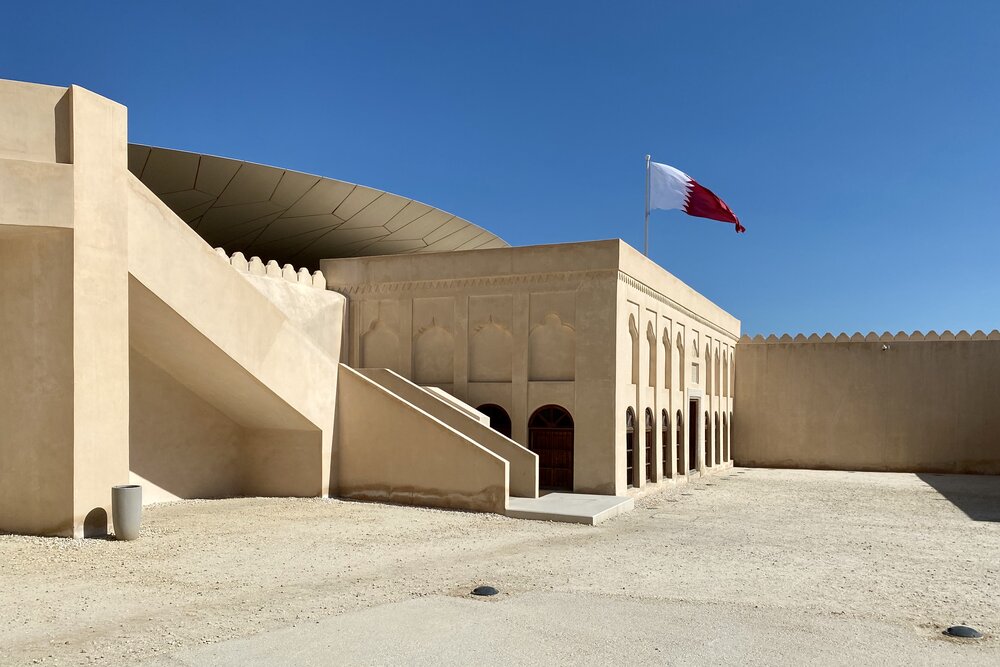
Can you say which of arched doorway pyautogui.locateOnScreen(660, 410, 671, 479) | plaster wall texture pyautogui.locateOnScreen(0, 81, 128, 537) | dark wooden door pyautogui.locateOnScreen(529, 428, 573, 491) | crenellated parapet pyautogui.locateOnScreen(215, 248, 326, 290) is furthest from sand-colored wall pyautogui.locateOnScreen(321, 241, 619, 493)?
plaster wall texture pyautogui.locateOnScreen(0, 81, 128, 537)

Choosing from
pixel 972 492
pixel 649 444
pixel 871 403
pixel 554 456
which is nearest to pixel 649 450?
pixel 649 444

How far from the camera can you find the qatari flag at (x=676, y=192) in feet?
76.2

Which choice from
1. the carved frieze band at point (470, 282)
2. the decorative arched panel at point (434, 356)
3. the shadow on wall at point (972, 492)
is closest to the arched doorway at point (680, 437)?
the shadow on wall at point (972, 492)

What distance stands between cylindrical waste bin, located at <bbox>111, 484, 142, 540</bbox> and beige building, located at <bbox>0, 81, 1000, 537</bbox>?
30 centimetres

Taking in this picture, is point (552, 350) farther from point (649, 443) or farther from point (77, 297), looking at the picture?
point (77, 297)

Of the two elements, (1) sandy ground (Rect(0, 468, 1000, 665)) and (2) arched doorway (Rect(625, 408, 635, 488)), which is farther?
(2) arched doorway (Rect(625, 408, 635, 488))

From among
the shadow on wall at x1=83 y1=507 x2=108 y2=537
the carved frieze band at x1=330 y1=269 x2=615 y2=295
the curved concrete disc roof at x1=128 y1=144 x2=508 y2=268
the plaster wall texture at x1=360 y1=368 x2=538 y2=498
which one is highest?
the curved concrete disc roof at x1=128 y1=144 x2=508 y2=268

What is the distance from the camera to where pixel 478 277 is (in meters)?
18.1

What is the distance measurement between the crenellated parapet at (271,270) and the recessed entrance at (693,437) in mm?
11591

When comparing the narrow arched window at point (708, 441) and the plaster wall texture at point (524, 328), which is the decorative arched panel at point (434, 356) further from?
the narrow arched window at point (708, 441)

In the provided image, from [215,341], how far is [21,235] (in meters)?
3.11

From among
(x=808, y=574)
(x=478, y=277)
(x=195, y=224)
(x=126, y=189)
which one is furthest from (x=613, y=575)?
(x=195, y=224)

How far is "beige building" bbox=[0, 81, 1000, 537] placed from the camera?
1048 cm

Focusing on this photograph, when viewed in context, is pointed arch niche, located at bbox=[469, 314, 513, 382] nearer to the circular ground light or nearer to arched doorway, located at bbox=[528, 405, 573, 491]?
arched doorway, located at bbox=[528, 405, 573, 491]
